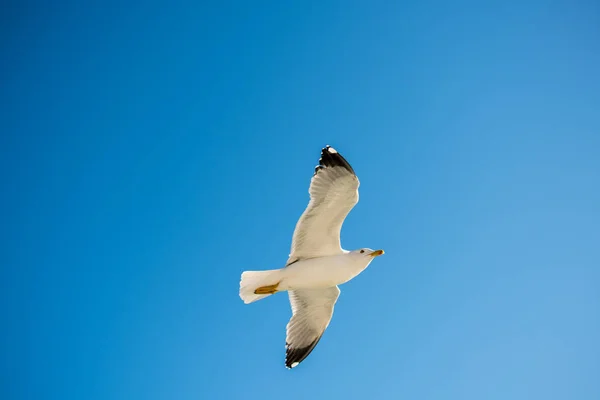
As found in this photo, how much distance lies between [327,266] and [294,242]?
1.90ft

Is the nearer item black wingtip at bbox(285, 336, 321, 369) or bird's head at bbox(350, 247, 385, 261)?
bird's head at bbox(350, 247, 385, 261)

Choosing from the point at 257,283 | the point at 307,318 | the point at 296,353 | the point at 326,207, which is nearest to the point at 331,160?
the point at 326,207

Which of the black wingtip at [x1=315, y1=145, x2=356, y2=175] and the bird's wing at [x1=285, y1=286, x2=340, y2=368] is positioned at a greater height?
the black wingtip at [x1=315, y1=145, x2=356, y2=175]

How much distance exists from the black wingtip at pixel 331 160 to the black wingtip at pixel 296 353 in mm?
2696

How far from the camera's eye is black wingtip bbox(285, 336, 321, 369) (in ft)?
27.5

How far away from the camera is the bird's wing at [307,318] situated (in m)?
8.46

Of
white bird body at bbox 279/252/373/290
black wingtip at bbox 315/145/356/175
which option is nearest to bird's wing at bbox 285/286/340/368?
white bird body at bbox 279/252/373/290

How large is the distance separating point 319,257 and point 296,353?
1539mm

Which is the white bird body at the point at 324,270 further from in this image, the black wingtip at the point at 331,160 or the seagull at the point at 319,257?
the black wingtip at the point at 331,160

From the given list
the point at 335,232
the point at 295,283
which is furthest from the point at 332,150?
the point at 295,283

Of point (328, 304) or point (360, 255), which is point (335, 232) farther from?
point (328, 304)

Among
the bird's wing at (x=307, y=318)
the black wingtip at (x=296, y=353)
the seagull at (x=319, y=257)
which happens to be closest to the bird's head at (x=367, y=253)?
the seagull at (x=319, y=257)

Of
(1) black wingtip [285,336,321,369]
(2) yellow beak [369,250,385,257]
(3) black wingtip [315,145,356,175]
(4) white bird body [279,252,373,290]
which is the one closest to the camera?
(3) black wingtip [315,145,356,175]

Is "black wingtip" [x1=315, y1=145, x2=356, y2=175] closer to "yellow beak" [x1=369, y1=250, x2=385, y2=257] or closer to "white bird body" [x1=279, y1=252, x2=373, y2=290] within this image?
"yellow beak" [x1=369, y1=250, x2=385, y2=257]
